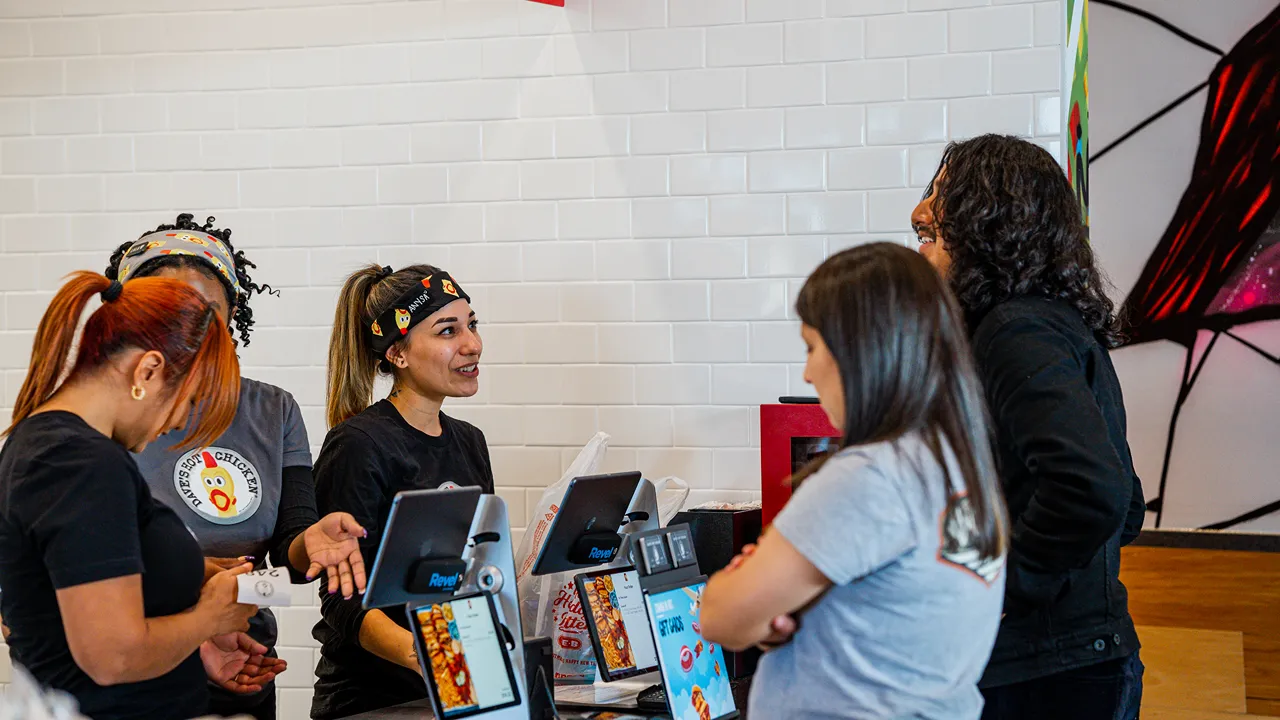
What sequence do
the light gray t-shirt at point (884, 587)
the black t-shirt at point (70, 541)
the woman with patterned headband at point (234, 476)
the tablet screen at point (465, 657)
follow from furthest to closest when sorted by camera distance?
the woman with patterned headband at point (234, 476) → the tablet screen at point (465, 657) → the black t-shirt at point (70, 541) → the light gray t-shirt at point (884, 587)

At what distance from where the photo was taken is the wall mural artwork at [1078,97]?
12.0ft

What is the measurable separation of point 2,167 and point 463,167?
1.64 meters

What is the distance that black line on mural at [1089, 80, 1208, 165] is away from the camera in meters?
4.20

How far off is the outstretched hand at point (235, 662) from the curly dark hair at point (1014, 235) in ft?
4.91

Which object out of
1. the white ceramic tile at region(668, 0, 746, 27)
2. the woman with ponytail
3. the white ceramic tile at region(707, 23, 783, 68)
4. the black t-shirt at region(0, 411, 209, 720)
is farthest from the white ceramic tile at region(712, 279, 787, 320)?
the black t-shirt at region(0, 411, 209, 720)

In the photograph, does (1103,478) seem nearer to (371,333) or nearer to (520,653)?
(520,653)

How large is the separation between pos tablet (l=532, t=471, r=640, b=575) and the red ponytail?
2.24 feet

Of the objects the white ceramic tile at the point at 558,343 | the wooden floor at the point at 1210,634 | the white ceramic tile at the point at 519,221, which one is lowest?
the wooden floor at the point at 1210,634

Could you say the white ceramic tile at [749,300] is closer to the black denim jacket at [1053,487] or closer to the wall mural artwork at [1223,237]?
the wall mural artwork at [1223,237]

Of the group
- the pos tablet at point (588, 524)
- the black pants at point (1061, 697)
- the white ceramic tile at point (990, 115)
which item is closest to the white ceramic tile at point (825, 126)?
the white ceramic tile at point (990, 115)

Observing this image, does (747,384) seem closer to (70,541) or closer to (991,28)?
(991,28)

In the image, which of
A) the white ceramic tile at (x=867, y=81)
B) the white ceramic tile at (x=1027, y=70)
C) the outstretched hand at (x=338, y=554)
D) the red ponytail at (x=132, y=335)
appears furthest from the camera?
the white ceramic tile at (x=867, y=81)

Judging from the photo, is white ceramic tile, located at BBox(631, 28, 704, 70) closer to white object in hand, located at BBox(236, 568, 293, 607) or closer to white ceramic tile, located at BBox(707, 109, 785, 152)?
white ceramic tile, located at BBox(707, 109, 785, 152)

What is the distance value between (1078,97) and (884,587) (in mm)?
2947
